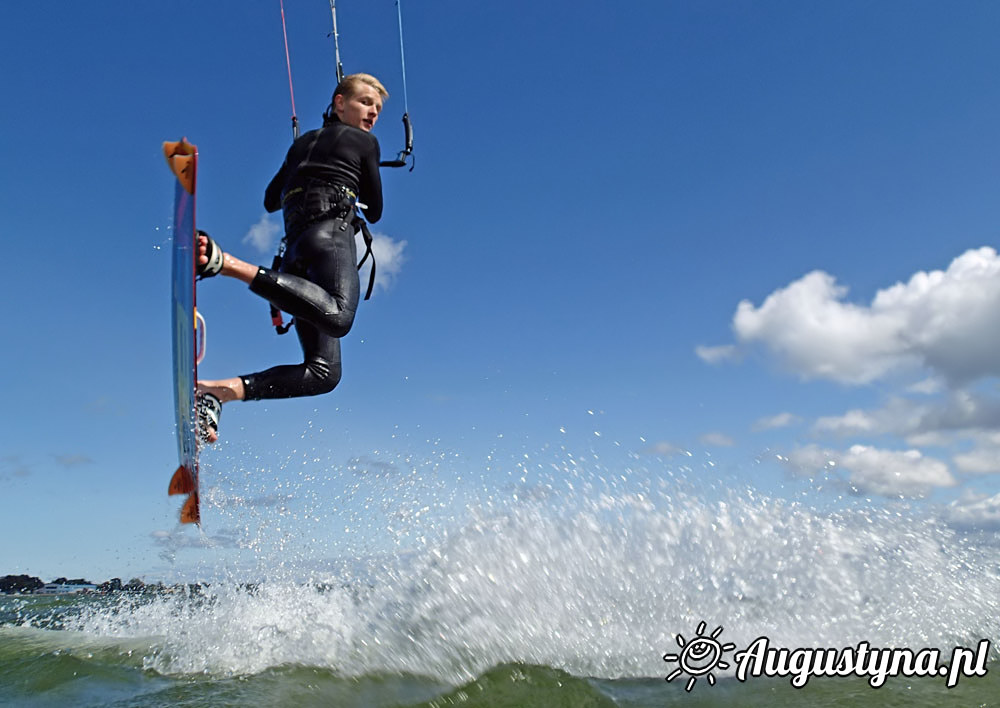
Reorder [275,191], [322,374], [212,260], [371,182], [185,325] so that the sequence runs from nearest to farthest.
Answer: [212,260]
[185,325]
[322,374]
[371,182]
[275,191]

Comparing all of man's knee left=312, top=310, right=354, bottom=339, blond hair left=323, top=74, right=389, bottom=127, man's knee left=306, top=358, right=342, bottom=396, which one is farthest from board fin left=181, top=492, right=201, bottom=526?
blond hair left=323, top=74, right=389, bottom=127

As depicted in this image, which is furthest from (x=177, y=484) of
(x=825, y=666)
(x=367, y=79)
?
(x=825, y=666)

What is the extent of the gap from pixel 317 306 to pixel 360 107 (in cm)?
180

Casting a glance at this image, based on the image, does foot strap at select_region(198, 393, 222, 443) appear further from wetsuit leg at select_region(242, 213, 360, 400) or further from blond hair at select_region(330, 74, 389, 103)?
blond hair at select_region(330, 74, 389, 103)

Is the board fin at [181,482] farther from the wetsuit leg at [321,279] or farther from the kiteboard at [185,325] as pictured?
the wetsuit leg at [321,279]

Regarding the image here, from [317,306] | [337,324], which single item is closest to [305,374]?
[337,324]

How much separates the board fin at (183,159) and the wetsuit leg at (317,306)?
79 cm

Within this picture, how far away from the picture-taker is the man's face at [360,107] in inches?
209

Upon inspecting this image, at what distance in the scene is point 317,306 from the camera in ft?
14.8

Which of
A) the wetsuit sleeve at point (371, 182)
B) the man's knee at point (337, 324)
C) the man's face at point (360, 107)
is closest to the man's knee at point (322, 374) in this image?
the man's knee at point (337, 324)

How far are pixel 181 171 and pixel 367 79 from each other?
185cm

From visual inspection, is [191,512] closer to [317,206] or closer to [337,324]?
[337,324]

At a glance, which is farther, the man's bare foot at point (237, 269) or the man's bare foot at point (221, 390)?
the man's bare foot at point (221, 390)

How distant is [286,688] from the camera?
3.73 metres
